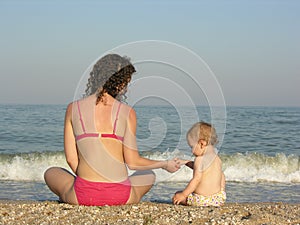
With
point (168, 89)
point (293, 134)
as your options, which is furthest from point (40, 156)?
point (293, 134)

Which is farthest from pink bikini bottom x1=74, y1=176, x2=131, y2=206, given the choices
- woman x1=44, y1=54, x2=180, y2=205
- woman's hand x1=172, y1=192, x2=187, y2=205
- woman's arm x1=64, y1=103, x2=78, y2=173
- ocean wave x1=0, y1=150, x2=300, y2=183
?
ocean wave x1=0, y1=150, x2=300, y2=183

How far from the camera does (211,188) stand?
529 cm

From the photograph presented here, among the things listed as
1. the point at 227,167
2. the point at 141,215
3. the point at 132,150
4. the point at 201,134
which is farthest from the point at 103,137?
the point at 227,167

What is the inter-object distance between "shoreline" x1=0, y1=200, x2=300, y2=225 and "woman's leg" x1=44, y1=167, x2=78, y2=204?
0.30ft

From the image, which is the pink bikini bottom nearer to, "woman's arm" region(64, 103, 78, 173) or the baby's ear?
"woman's arm" region(64, 103, 78, 173)

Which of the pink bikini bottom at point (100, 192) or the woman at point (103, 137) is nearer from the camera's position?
the woman at point (103, 137)

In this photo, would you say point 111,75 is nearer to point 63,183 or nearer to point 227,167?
point 63,183

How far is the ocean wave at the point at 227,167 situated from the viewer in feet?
34.4

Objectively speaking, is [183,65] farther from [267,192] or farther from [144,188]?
[267,192]

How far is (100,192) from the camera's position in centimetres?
488

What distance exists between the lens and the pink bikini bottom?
4.83 meters

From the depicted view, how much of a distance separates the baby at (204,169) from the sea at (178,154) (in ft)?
3.69

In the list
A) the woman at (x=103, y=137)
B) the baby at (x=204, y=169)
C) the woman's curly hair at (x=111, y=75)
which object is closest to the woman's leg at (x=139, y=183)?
the woman at (x=103, y=137)

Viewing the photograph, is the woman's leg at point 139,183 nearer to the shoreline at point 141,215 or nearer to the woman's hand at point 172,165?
the shoreline at point 141,215
